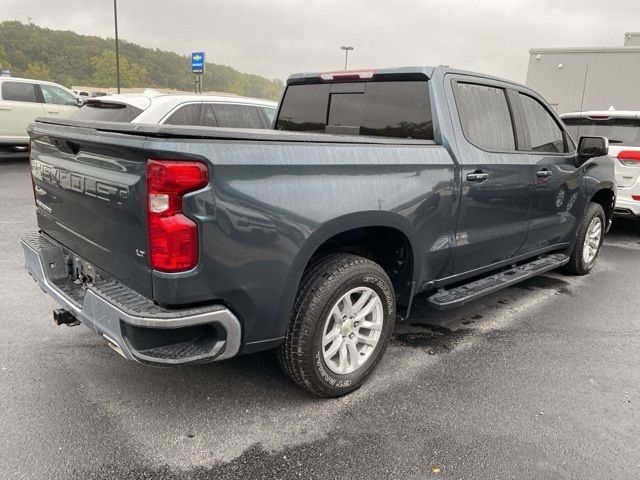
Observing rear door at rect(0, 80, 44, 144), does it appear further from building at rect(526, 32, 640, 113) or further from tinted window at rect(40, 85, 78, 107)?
building at rect(526, 32, 640, 113)

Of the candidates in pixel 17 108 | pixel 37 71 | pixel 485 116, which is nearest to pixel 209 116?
pixel 485 116

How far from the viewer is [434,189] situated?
300 centimetres

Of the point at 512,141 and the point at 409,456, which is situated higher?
the point at 512,141

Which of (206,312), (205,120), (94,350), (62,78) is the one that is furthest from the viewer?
(62,78)

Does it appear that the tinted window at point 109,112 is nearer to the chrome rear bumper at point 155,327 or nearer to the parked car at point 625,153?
the chrome rear bumper at point 155,327

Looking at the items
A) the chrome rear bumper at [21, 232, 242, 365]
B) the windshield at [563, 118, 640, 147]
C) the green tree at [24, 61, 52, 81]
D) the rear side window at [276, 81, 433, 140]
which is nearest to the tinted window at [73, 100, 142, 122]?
the rear side window at [276, 81, 433, 140]

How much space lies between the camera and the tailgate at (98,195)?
6.83 feet

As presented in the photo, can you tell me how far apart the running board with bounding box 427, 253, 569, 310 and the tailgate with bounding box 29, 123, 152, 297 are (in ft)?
6.36

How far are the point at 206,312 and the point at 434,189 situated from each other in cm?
161

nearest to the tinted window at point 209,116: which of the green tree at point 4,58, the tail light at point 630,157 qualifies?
the tail light at point 630,157

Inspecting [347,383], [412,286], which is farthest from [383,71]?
[347,383]

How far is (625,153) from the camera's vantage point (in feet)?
21.1

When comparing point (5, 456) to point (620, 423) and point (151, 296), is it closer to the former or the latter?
point (151, 296)

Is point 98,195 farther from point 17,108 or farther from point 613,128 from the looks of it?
point 17,108
